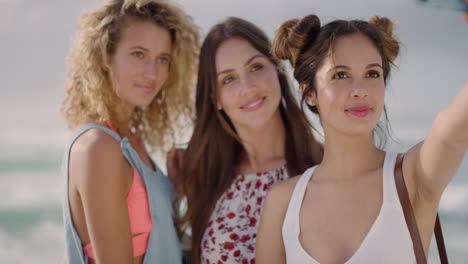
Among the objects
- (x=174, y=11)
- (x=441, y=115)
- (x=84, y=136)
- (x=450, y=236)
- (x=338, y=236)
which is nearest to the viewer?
(x=441, y=115)

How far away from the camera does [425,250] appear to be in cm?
210

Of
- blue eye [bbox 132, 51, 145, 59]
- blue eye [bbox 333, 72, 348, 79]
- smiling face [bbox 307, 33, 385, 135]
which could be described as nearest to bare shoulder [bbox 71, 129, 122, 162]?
blue eye [bbox 132, 51, 145, 59]

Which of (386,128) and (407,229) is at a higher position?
(386,128)

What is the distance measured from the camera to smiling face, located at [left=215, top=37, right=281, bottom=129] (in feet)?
10.3

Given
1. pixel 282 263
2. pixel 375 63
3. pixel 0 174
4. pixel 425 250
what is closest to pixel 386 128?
pixel 375 63

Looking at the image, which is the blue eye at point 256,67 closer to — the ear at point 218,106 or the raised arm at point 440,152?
the ear at point 218,106

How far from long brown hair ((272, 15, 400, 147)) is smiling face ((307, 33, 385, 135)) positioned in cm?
4

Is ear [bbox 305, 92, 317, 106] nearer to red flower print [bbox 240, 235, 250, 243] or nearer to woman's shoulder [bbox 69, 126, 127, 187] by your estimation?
red flower print [bbox 240, 235, 250, 243]

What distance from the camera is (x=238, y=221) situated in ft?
10.00

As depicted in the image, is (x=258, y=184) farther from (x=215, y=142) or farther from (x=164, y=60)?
(x=164, y=60)

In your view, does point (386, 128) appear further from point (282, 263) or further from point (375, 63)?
point (282, 263)

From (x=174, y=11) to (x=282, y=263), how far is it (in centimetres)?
191

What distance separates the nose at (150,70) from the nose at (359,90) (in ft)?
4.86

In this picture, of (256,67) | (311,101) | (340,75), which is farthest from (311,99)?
(256,67)
